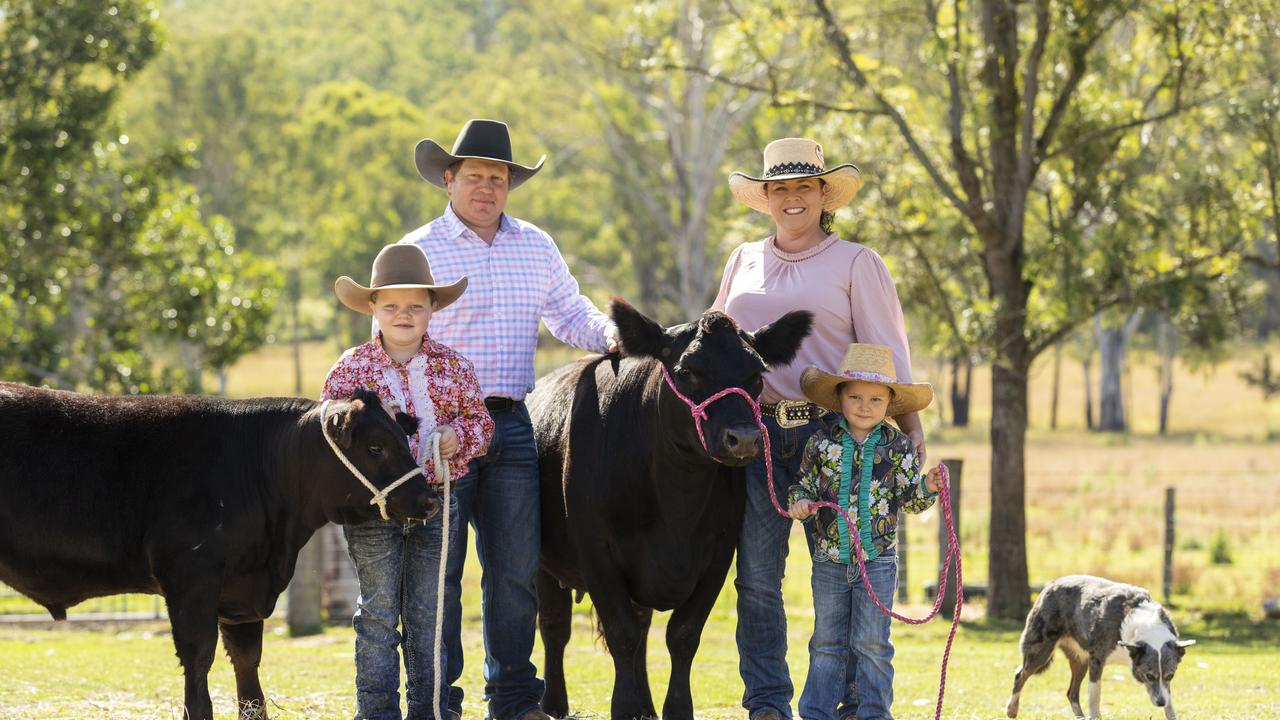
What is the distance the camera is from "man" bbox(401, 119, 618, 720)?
22.4ft

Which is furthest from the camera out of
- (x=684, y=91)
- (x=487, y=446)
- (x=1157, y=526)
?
(x=684, y=91)

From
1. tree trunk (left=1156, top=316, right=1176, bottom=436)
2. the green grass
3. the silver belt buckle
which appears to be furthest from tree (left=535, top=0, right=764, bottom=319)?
the silver belt buckle

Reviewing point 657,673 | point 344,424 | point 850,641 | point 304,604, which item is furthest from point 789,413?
point 304,604

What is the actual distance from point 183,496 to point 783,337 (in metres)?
2.69

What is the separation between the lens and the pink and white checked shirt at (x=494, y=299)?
6.93 m

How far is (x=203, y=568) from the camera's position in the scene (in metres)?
5.95

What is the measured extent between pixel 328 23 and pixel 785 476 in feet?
369

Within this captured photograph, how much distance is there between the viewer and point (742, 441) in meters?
5.65

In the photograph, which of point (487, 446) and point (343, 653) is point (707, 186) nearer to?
point (343, 653)

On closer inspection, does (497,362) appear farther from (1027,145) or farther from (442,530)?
(1027,145)

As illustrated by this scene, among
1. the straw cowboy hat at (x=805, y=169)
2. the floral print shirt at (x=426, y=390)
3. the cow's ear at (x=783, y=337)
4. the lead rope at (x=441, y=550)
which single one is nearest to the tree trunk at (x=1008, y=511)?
the straw cowboy hat at (x=805, y=169)

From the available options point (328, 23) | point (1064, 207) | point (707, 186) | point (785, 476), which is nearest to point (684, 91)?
point (707, 186)

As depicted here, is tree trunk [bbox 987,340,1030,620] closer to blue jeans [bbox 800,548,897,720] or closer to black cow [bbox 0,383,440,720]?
blue jeans [bbox 800,548,897,720]

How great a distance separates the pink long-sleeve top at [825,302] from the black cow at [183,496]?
5.72ft
